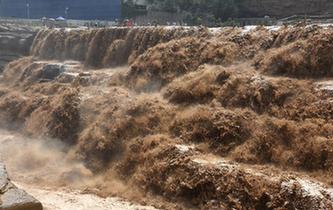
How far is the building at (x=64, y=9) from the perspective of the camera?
228ft

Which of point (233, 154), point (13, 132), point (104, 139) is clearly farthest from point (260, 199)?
point (13, 132)

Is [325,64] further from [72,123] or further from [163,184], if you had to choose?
[72,123]

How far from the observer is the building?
69500 millimetres

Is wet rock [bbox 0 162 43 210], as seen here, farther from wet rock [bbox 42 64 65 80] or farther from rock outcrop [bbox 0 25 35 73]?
rock outcrop [bbox 0 25 35 73]

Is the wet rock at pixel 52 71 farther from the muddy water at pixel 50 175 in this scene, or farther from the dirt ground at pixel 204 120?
the muddy water at pixel 50 175

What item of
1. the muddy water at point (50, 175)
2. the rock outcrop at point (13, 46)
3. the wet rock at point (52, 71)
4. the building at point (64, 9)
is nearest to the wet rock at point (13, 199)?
the muddy water at point (50, 175)

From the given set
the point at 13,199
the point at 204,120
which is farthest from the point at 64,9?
the point at 13,199

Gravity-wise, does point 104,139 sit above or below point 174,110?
below

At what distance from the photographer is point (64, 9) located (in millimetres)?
74562

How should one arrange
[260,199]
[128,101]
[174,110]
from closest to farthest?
[260,199], [174,110], [128,101]

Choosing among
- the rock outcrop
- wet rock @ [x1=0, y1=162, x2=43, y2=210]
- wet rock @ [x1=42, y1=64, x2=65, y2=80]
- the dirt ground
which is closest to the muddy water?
the dirt ground

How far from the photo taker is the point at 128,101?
22125 millimetres

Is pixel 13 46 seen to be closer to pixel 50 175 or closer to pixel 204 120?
pixel 50 175

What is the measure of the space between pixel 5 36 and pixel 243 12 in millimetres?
23022
